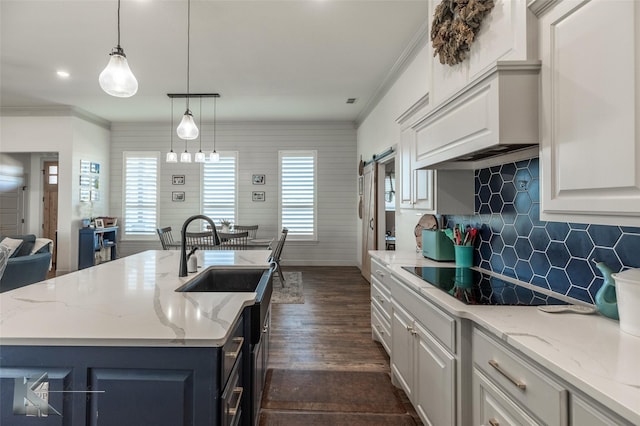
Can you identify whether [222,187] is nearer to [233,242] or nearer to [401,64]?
[233,242]

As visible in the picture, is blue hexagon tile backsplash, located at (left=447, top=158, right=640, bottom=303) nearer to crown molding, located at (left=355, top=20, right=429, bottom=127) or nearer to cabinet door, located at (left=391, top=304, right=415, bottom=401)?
cabinet door, located at (left=391, top=304, right=415, bottom=401)

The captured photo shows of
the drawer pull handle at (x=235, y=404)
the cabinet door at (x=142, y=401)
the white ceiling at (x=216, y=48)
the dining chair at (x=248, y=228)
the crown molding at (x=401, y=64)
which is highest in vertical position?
the white ceiling at (x=216, y=48)

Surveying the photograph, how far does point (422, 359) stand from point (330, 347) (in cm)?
136

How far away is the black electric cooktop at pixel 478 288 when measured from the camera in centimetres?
139

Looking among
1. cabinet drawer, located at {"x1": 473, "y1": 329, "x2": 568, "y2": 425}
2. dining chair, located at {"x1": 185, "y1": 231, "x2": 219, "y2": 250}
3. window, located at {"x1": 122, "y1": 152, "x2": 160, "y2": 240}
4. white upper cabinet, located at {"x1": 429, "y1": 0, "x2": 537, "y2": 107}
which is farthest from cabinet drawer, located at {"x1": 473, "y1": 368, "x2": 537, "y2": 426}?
window, located at {"x1": 122, "y1": 152, "x2": 160, "y2": 240}

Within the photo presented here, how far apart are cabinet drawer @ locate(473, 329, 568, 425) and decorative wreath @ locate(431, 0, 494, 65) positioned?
1.52 m

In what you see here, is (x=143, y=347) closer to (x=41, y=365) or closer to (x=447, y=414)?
(x=41, y=365)

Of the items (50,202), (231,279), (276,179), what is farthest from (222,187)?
(231,279)

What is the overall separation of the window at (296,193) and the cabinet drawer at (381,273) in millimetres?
3853

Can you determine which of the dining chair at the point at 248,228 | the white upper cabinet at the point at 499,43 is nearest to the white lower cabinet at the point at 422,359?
the white upper cabinet at the point at 499,43

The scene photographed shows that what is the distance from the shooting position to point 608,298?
115cm

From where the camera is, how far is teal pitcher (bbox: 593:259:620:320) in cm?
113

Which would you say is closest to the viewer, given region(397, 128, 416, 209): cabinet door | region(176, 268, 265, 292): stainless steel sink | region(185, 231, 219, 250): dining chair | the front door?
region(176, 268, 265, 292): stainless steel sink

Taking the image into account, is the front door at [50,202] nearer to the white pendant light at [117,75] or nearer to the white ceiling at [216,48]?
the white ceiling at [216,48]
